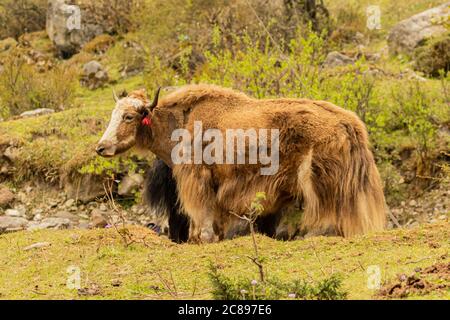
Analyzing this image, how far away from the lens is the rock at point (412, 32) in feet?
61.2

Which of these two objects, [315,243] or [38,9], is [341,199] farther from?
[38,9]

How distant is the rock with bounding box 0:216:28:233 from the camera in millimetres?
11359

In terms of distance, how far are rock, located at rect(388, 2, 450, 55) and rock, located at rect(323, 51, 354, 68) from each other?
5.17ft

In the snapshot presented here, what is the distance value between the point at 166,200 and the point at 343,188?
2.52 metres

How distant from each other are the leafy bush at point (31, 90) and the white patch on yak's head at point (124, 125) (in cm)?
818

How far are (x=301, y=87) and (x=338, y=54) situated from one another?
548 cm

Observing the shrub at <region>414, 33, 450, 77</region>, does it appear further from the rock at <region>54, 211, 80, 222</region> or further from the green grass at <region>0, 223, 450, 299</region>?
the green grass at <region>0, 223, 450, 299</region>

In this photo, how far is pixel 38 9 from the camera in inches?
1133

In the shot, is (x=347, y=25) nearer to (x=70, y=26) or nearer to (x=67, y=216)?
(x=70, y=26)

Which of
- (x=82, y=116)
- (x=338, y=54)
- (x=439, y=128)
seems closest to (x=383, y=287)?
(x=439, y=128)

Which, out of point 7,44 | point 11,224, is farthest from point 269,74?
point 7,44

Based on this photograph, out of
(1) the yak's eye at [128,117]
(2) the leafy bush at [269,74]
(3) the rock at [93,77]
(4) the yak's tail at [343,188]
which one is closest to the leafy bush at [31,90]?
(3) the rock at [93,77]

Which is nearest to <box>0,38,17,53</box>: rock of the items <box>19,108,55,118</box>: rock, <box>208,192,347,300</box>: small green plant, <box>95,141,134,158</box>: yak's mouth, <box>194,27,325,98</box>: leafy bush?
<box>19,108,55,118</box>: rock

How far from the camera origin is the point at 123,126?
32.1 ft
